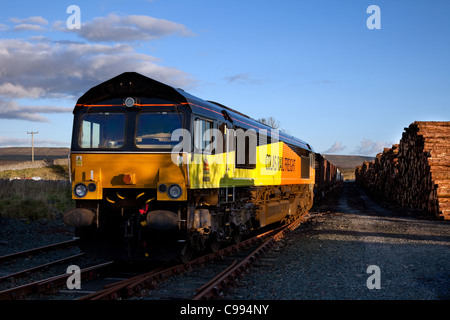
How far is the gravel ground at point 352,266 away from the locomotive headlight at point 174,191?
1.98m

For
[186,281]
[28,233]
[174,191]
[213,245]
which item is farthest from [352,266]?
[28,233]

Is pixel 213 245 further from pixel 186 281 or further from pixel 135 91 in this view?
pixel 135 91

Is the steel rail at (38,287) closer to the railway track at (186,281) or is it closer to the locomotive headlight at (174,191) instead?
the railway track at (186,281)

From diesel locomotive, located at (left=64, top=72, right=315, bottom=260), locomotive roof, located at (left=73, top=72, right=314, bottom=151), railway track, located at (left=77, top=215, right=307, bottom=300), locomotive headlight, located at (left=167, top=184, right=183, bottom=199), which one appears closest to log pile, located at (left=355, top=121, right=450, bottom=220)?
railway track, located at (left=77, top=215, right=307, bottom=300)

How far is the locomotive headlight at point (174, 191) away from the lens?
8.62m

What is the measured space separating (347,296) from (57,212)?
41.5 feet

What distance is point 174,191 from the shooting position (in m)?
8.65

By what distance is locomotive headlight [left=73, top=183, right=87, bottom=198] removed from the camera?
9.07 m

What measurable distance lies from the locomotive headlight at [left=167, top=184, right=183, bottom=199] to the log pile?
15723mm

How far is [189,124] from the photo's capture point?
349 inches

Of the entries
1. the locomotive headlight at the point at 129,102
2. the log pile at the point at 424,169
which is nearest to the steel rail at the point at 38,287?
the locomotive headlight at the point at 129,102

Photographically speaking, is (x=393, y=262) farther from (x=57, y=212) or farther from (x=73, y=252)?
(x=57, y=212)

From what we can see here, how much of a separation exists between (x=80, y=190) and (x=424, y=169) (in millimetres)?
18607

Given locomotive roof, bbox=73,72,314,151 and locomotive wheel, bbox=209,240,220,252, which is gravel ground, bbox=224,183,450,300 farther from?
locomotive roof, bbox=73,72,314,151
